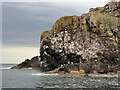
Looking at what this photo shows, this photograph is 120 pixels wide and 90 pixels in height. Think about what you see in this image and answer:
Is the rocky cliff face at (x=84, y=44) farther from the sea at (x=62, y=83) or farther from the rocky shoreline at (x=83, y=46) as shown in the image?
the sea at (x=62, y=83)

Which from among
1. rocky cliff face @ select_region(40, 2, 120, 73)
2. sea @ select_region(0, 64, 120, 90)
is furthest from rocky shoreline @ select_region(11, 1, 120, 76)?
sea @ select_region(0, 64, 120, 90)

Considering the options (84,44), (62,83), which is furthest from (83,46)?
(62,83)

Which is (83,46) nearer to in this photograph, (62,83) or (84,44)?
(84,44)

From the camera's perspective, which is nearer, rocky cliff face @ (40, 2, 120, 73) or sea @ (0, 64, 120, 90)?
sea @ (0, 64, 120, 90)

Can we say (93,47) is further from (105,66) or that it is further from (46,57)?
(46,57)

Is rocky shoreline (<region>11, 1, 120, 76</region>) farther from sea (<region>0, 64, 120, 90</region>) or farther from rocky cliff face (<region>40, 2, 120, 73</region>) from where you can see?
sea (<region>0, 64, 120, 90</region>)

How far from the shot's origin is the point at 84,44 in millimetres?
136500

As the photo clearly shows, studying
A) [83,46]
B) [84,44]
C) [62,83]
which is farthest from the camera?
[84,44]

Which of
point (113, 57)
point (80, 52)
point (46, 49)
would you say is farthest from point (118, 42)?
point (46, 49)

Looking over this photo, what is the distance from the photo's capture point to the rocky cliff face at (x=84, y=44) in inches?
5148

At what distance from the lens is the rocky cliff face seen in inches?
5148

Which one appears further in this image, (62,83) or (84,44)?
(84,44)

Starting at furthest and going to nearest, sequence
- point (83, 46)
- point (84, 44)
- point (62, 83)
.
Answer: point (84, 44) → point (83, 46) → point (62, 83)

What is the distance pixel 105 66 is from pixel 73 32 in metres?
21.8
